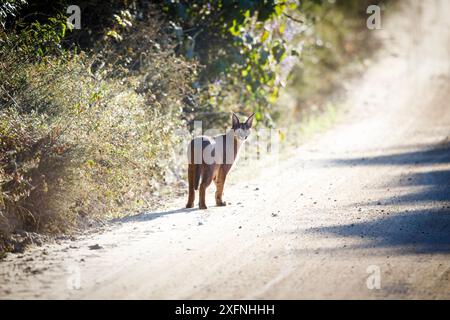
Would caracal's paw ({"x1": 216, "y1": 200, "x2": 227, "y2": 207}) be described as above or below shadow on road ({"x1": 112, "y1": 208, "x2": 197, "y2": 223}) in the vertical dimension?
above

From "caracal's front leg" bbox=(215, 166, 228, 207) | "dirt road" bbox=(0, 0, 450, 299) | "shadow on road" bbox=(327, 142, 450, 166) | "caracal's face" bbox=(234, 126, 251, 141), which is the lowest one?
"dirt road" bbox=(0, 0, 450, 299)

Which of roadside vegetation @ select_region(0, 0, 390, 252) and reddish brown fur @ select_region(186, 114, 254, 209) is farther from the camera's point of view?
reddish brown fur @ select_region(186, 114, 254, 209)

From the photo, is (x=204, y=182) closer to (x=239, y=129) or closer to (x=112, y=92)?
(x=239, y=129)

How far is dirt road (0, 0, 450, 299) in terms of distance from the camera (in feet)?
20.5

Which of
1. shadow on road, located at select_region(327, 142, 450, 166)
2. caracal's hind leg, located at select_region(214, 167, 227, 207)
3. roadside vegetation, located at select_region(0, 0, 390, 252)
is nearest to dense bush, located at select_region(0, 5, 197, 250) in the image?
roadside vegetation, located at select_region(0, 0, 390, 252)

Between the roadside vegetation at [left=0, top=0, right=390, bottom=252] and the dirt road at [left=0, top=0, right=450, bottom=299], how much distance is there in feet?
2.33

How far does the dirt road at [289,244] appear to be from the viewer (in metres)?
6.25

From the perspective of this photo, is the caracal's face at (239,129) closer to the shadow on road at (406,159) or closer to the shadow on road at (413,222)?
the shadow on road at (413,222)

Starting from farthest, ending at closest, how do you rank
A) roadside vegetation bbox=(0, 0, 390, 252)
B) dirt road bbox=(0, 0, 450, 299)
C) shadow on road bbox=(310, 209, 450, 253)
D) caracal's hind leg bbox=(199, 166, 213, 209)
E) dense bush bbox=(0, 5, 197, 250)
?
1. caracal's hind leg bbox=(199, 166, 213, 209)
2. roadside vegetation bbox=(0, 0, 390, 252)
3. dense bush bbox=(0, 5, 197, 250)
4. shadow on road bbox=(310, 209, 450, 253)
5. dirt road bbox=(0, 0, 450, 299)

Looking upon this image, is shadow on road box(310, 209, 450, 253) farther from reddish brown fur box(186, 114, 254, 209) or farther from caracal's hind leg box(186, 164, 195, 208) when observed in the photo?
caracal's hind leg box(186, 164, 195, 208)

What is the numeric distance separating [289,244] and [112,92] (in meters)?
4.17

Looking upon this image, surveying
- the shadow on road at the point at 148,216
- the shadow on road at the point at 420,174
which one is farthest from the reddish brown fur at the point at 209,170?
the shadow on road at the point at 420,174

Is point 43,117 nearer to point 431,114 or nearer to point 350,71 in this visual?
point 431,114

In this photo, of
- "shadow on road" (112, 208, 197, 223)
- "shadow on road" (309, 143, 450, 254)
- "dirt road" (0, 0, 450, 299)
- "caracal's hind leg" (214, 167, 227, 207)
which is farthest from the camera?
"caracal's hind leg" (214, 167, 227, 207)
